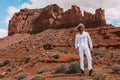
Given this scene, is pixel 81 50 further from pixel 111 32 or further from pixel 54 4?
pixel 54 4

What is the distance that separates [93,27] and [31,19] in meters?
32.5

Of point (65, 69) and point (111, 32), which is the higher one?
point (111, 32)

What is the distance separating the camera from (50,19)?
10275cm

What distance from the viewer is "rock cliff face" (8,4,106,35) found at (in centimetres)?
8962

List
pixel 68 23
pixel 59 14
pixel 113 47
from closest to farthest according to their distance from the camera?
pixel 113 47 < pixel 68 23 < pixel 59 14

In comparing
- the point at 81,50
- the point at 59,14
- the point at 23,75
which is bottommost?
the point at 23,75

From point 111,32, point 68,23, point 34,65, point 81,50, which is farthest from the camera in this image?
point 68,23

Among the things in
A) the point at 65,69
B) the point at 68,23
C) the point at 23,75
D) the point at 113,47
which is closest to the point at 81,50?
the point at 65,69

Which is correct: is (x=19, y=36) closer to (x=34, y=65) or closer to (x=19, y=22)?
(x=19, y=22)

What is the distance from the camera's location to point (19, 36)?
10862 cm

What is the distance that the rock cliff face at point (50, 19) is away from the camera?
89.6 m

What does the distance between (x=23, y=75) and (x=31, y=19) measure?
3814 inches

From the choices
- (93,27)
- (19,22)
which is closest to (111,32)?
(93,27)

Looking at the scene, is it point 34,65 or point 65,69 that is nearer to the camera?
point 65,69
